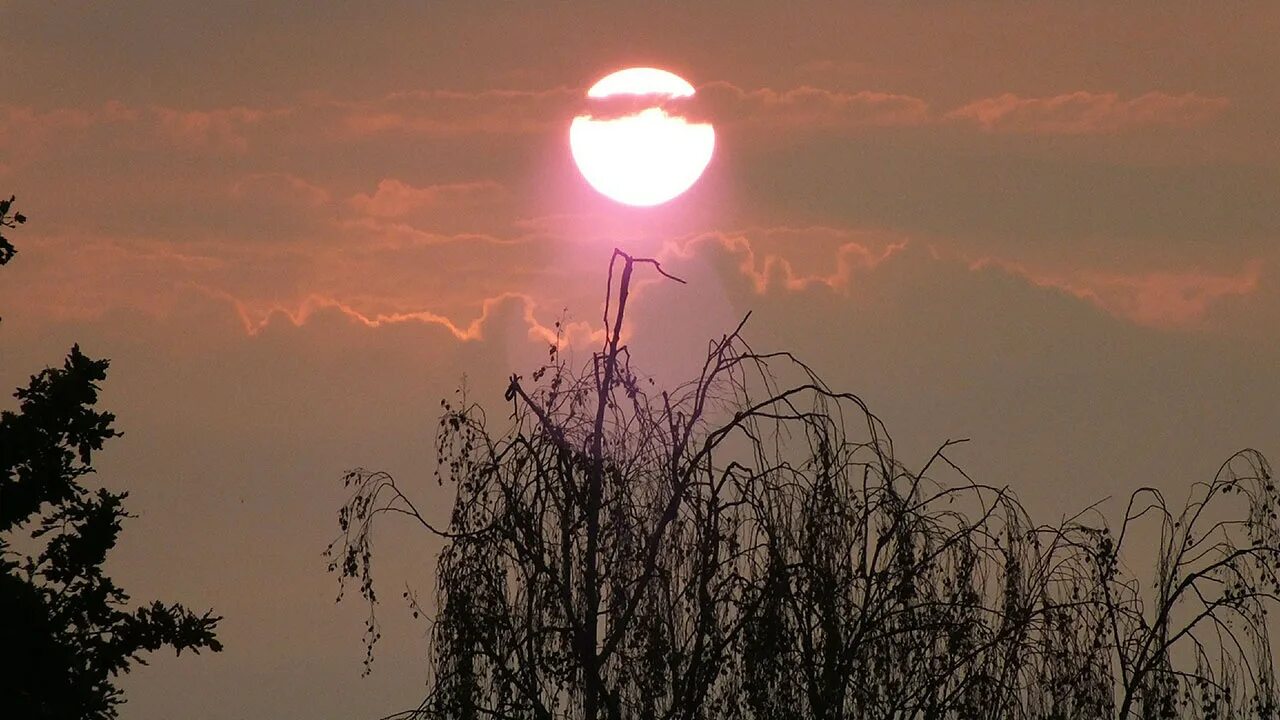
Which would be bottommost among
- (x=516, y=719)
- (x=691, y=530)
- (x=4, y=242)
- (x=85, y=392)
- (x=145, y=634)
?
(x=516, y=719)

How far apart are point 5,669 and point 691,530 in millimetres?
9026

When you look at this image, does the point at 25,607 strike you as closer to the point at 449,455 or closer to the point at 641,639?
the point at 449,455

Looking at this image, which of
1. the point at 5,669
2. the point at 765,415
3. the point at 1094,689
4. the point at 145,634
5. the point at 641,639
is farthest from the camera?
the point at 145,634

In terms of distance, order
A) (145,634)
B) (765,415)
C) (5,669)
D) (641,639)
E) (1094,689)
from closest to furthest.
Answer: (641,639)
(765,415)
(1094,689)
(5,669)
(145,634)

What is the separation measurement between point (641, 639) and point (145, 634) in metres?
9.05

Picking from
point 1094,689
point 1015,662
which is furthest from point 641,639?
point 1094,689

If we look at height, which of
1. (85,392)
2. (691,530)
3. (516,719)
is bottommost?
(516,719)

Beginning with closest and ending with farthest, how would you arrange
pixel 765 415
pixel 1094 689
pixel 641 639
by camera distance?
pixel 641 639, pixel 765 415, pixel 1094 689

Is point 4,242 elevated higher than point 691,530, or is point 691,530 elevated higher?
point 4,242

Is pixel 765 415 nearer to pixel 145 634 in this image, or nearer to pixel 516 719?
pixel 516 719

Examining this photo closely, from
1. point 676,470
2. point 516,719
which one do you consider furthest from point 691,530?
point 516,719

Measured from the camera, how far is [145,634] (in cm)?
1644

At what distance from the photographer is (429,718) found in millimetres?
9359

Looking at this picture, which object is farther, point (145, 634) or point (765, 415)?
point (145, 634)
